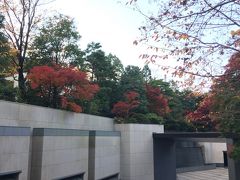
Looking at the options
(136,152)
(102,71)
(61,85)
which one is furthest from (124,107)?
(61,85)

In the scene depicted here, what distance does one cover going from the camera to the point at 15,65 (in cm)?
1816

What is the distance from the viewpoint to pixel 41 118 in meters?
13.4

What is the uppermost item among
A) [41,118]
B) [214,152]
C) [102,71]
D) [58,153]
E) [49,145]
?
[102,71]

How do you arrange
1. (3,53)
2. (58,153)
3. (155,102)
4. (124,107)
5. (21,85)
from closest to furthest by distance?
(58,153), (3,53), (21,85), (124,107), (155,102)

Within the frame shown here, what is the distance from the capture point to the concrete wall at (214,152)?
117 feet

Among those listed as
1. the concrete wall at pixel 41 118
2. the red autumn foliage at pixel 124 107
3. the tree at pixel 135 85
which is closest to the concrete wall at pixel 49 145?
the concrete wall at pixel 41 118

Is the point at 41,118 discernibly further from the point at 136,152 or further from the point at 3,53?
the point at 136,152

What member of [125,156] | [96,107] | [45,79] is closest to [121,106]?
[96,107]

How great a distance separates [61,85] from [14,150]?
16.8 feet

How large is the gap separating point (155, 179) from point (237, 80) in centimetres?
1534

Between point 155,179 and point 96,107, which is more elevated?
point 96,107

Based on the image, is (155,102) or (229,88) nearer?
(229,88)

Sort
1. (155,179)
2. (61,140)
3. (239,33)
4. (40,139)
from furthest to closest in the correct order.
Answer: (155,179)
(61,140)
(40,139)
(239,33)

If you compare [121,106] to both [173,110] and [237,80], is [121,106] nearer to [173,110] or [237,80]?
[173,110]
